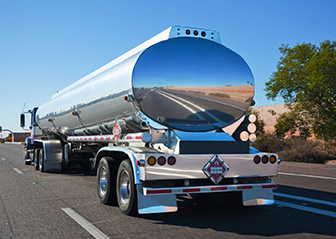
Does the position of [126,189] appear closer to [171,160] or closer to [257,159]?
[171,160]

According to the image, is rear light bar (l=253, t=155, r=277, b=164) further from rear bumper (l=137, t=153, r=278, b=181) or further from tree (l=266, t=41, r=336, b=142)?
tree (l=266, t=41, r=336, b=142)

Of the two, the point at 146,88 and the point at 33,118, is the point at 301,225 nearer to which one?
the point at 146,88

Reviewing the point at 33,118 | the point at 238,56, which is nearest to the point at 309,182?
the point at 238,56

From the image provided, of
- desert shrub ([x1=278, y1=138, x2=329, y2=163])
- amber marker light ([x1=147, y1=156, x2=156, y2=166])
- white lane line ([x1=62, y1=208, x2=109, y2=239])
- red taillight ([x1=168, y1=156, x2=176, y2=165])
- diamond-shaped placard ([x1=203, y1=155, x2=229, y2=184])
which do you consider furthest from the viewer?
desert shrub ([x1=278, y1=138, x2=329, y2=163])

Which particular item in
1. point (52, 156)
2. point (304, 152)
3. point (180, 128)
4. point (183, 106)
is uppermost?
point (183, 106)

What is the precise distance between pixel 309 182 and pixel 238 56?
547 centimetres

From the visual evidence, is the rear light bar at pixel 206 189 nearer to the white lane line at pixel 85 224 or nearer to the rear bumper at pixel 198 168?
the rear bumper at pixel 198 168

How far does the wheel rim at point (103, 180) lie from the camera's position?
7.86 meters

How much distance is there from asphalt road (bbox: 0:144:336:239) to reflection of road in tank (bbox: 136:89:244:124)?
173 centimetres

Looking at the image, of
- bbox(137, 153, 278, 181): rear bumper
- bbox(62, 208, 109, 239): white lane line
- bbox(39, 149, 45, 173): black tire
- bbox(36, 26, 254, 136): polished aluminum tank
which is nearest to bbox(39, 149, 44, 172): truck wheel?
bbox(39, 149, 45, 173): black tire

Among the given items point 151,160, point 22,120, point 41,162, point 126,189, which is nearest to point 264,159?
point 151,160

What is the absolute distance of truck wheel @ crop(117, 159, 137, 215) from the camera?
257 inches

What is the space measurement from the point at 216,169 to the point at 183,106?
139 cm

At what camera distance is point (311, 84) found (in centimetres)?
2003
